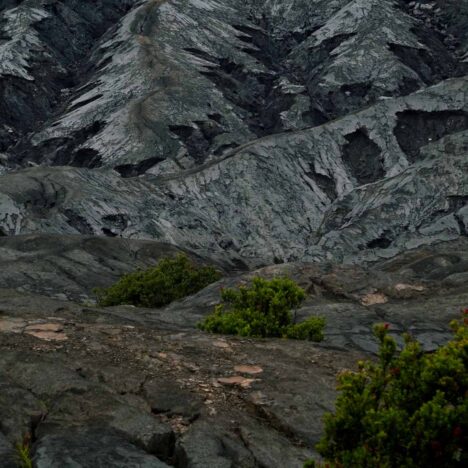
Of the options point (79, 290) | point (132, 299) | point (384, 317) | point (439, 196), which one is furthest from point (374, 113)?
point (384, 317)

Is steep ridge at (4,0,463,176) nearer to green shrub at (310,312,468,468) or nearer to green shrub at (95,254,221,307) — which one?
green shrub at (95,254,221,307)

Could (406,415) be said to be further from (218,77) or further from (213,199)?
(218,77)

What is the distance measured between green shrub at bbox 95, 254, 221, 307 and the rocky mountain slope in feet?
17.1

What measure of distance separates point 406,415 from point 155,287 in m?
26.1

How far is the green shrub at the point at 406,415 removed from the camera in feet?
22.9

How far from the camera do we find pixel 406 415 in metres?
7.28

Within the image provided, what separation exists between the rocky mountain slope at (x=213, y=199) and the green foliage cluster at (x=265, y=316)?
1.24m

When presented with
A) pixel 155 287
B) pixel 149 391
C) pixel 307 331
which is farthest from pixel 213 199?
pixel 149 391

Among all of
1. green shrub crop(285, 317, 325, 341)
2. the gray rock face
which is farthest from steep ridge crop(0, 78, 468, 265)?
the gray rock face

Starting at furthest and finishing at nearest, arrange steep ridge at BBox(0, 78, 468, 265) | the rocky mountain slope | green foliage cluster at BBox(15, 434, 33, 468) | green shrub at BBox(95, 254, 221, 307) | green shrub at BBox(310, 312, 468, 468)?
steep ridge at BBox(0, 78, 468, 265), green shrub at BBox(95, 254, 221, 307), the rocky mountain slope, green foliage cluster at BBox(15, 434, 33, 468), green shrub at BBox(310, 312, 468, 468)

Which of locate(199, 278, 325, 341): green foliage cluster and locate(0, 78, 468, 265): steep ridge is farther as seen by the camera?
locate(0, 78, 468, 265): steep ridge

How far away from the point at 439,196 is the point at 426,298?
43.8 meters

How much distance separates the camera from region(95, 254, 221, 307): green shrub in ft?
106

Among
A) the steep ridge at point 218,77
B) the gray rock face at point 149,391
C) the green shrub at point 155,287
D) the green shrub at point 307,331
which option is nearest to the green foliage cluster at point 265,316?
the green shrub at point 307,331
